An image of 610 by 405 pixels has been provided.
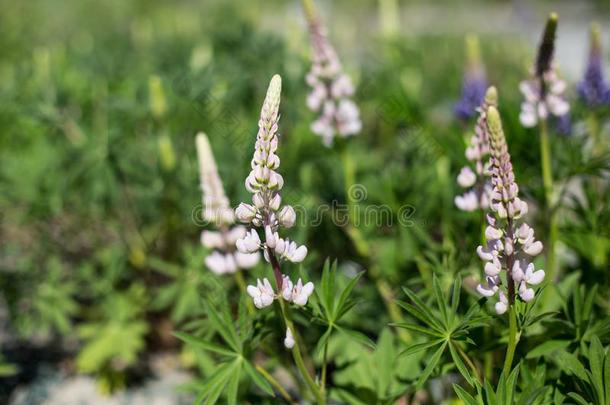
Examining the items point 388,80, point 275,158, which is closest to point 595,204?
point 275,158

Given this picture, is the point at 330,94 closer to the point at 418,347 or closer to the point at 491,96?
the point at 491,96

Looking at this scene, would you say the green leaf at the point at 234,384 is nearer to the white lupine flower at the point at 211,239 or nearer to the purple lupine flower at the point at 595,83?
the white lupine flower at the point at 211,239

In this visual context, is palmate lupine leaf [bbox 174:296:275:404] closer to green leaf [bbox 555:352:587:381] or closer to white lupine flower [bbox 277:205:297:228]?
white lupine flower [bbox 277:205:297:228]

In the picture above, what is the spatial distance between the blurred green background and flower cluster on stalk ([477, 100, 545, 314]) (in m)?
0.52

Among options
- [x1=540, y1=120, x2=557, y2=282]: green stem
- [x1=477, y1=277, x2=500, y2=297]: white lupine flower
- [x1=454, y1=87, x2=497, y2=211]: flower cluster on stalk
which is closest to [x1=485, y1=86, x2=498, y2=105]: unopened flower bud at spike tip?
[x1=454, y1=87, x2=497, y2=211]: flower cluster on stalk

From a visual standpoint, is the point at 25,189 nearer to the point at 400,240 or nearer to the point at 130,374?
the point at 130,374

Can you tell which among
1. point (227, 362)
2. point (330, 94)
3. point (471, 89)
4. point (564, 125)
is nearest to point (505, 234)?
point (227, 362)

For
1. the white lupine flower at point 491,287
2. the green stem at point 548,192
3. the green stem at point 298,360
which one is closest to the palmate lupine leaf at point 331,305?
the green stem at point 298,360

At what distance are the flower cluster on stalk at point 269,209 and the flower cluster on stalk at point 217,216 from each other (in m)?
0.49

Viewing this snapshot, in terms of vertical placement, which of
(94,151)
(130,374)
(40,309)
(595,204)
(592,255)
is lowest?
(130,374)

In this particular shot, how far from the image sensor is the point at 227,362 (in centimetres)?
194

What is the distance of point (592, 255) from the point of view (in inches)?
100

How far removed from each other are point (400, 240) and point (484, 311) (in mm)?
971

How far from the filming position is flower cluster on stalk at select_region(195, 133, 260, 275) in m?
2.21
